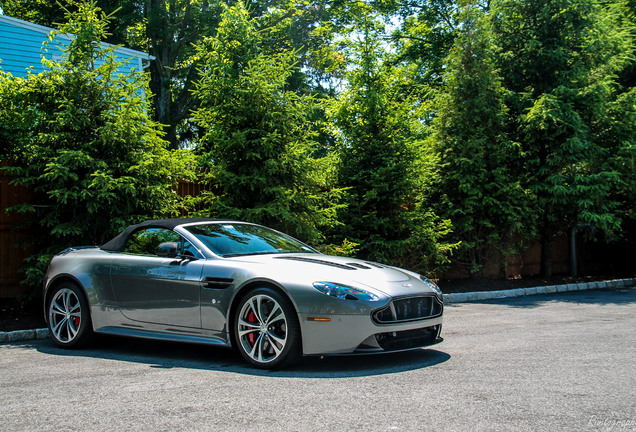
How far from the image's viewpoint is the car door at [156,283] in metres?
6.11

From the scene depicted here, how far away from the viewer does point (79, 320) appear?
23.0 feet

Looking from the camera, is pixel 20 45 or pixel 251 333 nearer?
pixel 251 333

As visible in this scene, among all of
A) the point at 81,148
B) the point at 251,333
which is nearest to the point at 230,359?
the point at 251,333

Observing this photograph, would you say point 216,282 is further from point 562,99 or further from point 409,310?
point 562,99

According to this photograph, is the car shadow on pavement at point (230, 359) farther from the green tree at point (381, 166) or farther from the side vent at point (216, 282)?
the green tree at point (381, 166)

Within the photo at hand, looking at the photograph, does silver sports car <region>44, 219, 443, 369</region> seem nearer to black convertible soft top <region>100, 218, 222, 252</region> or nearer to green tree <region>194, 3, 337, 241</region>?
black convertible soft top <region>100, 218, 222, 252</region>

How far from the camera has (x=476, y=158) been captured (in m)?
14.1

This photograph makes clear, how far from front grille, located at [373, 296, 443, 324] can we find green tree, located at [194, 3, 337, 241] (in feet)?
15.6

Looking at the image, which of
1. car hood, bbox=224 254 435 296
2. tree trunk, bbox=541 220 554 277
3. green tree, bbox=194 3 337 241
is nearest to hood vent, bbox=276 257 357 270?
car hood, bbox=224 254 435 296

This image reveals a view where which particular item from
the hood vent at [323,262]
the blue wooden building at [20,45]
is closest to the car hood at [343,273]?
the hood vent at [323,262]

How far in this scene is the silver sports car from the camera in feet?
17.6

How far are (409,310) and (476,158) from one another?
9.27 metres

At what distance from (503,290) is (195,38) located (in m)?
18.1

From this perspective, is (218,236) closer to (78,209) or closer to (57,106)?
(78,209)
